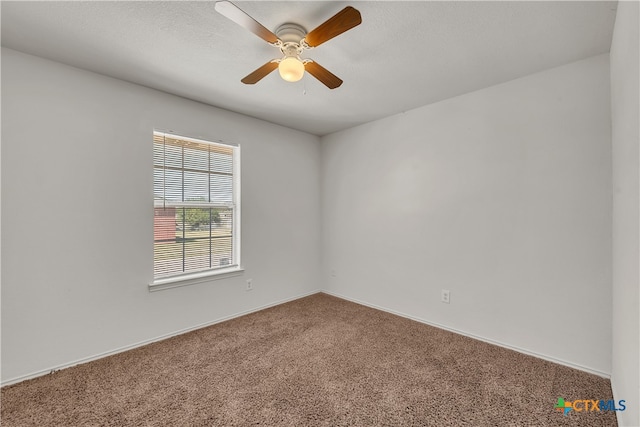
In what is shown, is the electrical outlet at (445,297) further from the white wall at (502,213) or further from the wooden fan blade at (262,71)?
the wooden fan blade at (262,71)

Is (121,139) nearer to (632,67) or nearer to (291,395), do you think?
(291,395)

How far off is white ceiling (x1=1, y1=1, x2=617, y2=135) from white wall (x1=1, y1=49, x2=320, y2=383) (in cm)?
24

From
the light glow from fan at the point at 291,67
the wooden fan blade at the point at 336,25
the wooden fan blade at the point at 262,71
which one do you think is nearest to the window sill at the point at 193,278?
the wooden fan blade at the point at 262,71

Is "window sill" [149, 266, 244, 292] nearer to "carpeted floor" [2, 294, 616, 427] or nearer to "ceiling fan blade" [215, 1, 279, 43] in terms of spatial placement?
"carpeted floor" [2, 294, 616, 427]

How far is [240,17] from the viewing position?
4.59ft

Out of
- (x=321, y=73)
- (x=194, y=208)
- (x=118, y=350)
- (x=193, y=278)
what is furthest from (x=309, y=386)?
(x=321, y=73)

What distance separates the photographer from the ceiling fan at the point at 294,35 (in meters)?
1.36

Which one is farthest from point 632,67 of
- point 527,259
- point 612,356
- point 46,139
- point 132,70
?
point 46,139

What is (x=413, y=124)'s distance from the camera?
124 inches

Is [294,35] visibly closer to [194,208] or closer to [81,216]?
[194,208]

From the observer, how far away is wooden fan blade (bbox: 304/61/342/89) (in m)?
1.83

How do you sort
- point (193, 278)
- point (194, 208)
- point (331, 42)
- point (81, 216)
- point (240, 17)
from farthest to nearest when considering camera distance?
point (194, 208) < point (193, 278) < point (81, 216) < point (331, 42) < point (240, 17)

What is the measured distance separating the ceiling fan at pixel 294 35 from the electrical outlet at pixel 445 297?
231 cm

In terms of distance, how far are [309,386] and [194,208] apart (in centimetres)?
209
